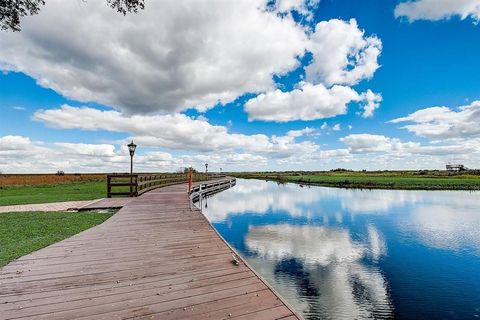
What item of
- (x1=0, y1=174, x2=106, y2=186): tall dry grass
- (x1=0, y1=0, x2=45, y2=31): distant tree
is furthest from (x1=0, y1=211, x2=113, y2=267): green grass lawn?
(x1=0, y1=174, x2=106, y2=186): tall dry grass

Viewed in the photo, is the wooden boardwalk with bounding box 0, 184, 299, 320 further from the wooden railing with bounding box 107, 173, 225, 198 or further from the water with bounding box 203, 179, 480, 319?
the wooden railing with bounding box 107, 173, 225, 198

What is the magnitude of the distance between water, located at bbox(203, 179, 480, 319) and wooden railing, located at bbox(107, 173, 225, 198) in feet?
20.0

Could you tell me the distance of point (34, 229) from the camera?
8.62 metres

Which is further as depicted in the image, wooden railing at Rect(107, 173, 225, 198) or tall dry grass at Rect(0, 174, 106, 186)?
tall dry grass at Rect(0, 174, 106, 186)

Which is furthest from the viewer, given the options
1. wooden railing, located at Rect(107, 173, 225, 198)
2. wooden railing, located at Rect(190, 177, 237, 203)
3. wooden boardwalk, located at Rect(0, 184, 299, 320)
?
wooden railing, located at Rect(190, 177, 237, 203)

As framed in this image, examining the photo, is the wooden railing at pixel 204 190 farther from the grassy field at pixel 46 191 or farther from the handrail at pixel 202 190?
the grassy field at pixel 46 191

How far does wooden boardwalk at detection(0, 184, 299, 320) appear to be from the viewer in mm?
3549

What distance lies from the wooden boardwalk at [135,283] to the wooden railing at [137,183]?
11029 mm

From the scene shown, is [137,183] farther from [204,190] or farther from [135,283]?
[135,283]

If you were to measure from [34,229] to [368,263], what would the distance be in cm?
1060

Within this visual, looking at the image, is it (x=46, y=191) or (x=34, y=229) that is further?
(x=46, y=191)

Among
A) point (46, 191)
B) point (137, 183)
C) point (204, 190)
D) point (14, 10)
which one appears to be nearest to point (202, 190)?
point (204, 190)

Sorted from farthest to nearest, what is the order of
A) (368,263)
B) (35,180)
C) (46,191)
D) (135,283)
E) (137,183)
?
(35,180) < (46,191) < (137,183) < (368,263) < (135,283)

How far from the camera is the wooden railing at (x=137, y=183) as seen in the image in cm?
1784
